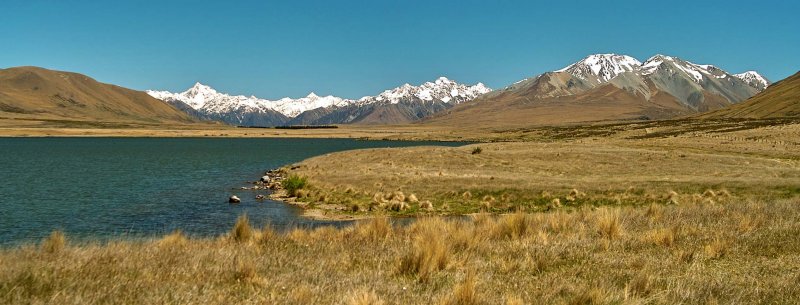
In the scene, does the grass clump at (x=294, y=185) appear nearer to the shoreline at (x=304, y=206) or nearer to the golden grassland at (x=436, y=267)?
the shoreline at (x=304, y=206)

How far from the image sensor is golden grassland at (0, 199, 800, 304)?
7.68 metres

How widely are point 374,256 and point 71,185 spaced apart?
45.1 m

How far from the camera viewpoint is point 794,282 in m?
8.31

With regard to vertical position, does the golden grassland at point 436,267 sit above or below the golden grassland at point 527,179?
above

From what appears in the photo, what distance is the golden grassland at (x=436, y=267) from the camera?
25.2ft

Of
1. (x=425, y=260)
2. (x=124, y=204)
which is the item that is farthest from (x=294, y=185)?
(x=425, y=260)

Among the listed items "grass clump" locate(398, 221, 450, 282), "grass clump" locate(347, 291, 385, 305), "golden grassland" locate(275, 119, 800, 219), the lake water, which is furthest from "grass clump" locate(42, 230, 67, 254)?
"golden grassland" locate(275, 119, 800, 219)

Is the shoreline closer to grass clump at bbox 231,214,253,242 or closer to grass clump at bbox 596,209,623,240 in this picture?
grass clump at bbox 231,214,253,242

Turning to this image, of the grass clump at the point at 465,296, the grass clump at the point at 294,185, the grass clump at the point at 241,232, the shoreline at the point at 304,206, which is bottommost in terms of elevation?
the shoreline at the point at 304,206

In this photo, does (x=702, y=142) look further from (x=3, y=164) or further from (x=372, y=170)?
(x=3, y=164)

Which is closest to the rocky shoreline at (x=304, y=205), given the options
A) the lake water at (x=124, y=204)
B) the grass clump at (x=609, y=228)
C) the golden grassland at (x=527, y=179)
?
the golden grassland at (x=527, y=179)

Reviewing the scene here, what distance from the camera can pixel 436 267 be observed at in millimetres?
9984

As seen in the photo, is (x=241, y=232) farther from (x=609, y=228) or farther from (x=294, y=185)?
(x=294, y=185)

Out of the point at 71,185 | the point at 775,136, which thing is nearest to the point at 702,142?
the point at 775,136
